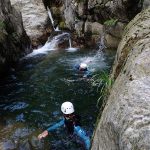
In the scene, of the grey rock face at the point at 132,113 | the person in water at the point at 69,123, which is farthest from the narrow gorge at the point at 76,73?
the person in water at the point at 69,123

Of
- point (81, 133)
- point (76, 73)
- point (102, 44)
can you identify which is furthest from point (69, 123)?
point (102, 44)

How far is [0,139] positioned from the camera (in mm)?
7188

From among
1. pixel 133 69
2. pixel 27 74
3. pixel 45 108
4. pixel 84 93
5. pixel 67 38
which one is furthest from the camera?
pixel 67 38

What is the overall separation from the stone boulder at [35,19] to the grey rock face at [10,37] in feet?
5.70

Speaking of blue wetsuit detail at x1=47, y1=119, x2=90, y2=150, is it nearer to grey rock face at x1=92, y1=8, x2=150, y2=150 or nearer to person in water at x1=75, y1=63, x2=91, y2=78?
grey rock face at x1=92, y1=8, x2=150, y2=150

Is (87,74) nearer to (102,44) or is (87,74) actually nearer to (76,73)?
(76,73)

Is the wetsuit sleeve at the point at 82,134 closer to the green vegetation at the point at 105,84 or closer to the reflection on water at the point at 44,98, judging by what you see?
the reflection on water at the point at 44,98

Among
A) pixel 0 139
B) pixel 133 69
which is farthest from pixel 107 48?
pixel 133 69

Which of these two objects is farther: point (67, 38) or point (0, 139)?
point (67, 38)

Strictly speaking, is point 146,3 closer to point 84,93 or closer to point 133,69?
point 84,93

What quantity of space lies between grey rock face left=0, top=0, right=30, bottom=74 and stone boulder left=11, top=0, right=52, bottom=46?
1.74 meters

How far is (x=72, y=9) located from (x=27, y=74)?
7.49 m

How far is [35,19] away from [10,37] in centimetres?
532

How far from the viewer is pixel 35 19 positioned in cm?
1958
